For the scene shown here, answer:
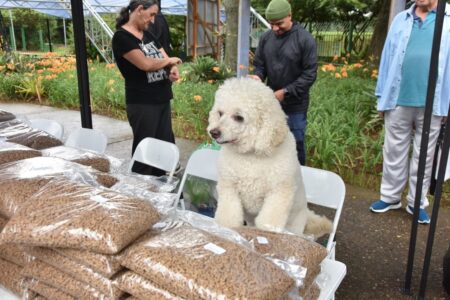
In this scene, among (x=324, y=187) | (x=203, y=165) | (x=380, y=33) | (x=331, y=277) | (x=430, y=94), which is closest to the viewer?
(x=331, y=277)

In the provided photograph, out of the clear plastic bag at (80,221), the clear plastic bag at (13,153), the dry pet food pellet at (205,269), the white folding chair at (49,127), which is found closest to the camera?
the dry pet food pellet at (205,269)

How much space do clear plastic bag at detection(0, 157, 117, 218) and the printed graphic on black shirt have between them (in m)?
1.58

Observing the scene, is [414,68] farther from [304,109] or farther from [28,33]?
[28,33]

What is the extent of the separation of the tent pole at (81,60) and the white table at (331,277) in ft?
8.83

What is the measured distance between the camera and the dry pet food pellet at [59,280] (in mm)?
1176

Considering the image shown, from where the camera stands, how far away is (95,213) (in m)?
1.22

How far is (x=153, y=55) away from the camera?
131 inches

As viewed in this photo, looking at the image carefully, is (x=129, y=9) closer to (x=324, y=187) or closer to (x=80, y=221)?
(x=324, y=187)

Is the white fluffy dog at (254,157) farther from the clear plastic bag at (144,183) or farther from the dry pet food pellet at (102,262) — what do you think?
the dry pet food pellet at (102,262)

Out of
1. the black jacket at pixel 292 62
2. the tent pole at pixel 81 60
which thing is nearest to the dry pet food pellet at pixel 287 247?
the black jacket at pixel 292 62

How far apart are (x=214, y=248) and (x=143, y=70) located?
231 centimetres

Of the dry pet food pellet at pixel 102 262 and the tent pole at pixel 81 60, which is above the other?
the tent pole at pixel 81 60

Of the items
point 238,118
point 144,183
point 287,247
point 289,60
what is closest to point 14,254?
point 144,183

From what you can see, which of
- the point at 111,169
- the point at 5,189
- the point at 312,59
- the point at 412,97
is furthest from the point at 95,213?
the point at 412,97
